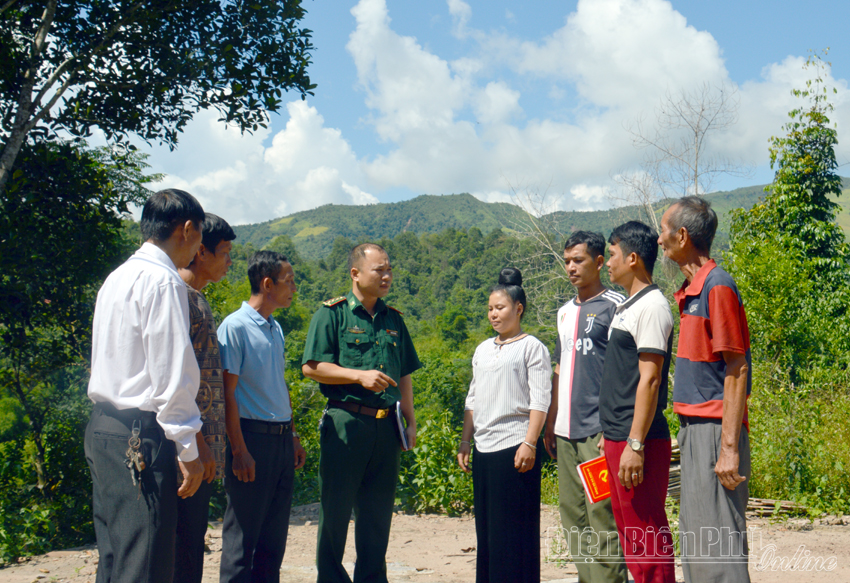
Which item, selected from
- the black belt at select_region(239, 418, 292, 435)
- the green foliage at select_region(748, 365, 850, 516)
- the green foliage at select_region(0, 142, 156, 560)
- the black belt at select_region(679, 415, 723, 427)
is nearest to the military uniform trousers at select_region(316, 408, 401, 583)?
the black belt at select_region(239, 418, 292, 435)

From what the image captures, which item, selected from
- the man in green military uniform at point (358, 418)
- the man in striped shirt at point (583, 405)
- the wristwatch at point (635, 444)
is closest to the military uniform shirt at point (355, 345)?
the man in green military uniform at point (358, 418)

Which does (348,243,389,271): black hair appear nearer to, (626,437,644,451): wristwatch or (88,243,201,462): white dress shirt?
(88,243,201,462): white dress shirt

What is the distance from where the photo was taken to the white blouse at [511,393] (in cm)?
306

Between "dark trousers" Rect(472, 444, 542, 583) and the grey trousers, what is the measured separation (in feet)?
2.78

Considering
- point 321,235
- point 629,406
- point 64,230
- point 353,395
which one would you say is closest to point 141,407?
point 353,395

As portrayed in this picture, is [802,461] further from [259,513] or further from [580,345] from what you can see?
[259,513]

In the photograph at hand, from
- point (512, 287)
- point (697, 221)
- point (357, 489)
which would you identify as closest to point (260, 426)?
point (357, 489)

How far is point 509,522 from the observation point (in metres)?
2.99

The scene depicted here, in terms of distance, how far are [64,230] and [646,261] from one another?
5.29 m

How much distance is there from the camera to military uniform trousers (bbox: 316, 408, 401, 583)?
300 cm

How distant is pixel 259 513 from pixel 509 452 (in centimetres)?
129

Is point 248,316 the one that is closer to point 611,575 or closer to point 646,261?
point 646,261

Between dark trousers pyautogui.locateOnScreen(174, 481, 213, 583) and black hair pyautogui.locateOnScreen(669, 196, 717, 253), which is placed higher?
black hair pyautogui.locateOnScreen(669, 196, 717, 253)

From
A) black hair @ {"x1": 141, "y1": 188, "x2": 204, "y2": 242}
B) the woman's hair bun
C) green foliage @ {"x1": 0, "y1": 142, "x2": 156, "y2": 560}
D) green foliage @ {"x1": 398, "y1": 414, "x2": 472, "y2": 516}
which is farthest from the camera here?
green foliage @ {"x1": 398, "y1": 414, "x2": 472, "y2": 516}
